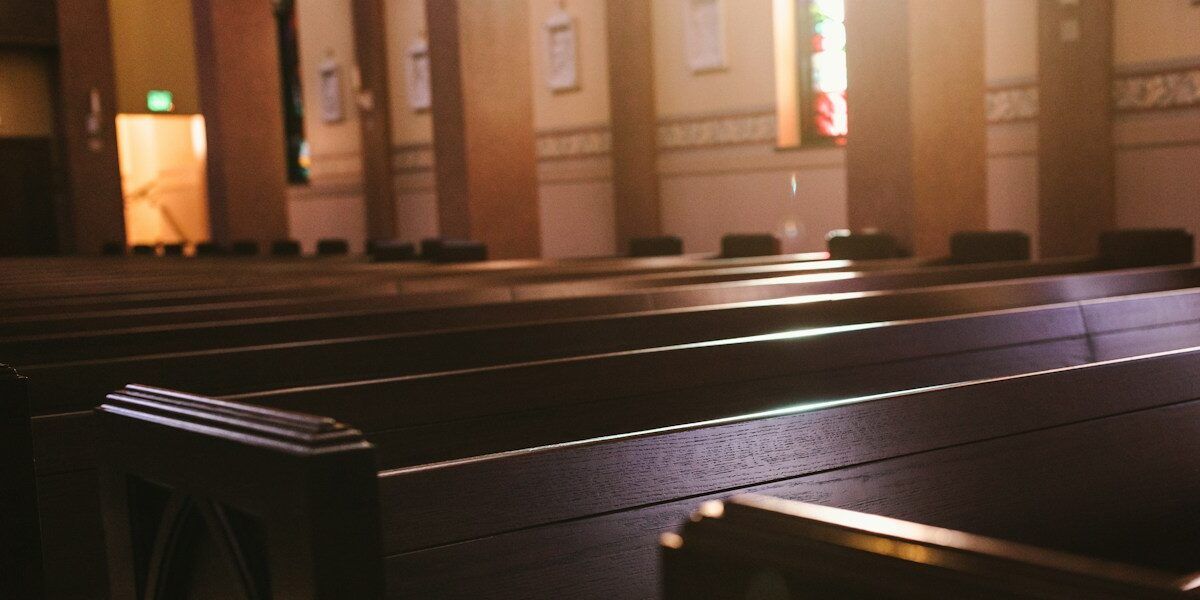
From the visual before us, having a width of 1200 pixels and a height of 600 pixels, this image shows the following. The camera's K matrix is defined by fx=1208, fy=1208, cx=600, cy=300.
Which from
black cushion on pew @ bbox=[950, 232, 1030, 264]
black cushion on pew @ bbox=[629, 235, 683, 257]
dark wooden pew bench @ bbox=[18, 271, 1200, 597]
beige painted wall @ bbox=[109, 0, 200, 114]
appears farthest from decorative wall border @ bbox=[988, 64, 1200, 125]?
beige painted wall @ bbox=[109, 0, 200, 114]

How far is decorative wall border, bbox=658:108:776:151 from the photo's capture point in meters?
9.59

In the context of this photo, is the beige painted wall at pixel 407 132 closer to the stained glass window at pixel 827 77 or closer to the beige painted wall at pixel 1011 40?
the stained glass window at pixel 827 77

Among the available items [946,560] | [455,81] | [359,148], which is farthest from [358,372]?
[359,148]

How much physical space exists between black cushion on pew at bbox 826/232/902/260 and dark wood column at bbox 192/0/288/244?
22.8 ft

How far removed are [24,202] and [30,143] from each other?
75 centimetres

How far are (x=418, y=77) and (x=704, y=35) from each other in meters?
4.06

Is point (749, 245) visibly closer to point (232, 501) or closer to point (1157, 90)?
point (1157, 90)

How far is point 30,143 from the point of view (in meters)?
14.5

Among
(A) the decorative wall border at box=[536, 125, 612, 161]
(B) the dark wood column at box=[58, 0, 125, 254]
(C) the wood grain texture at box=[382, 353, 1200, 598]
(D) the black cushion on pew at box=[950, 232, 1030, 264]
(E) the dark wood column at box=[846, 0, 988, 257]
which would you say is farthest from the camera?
(B) the dark wood column at box=[58, 0, 125, 254]

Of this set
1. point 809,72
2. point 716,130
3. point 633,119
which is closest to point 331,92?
point 633,119

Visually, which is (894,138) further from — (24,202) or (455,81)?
(24,202)

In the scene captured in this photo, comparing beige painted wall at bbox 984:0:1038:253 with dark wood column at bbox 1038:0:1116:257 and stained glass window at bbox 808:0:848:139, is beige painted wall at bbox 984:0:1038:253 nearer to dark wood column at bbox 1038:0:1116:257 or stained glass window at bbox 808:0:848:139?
dark wood column at bbox 1038:0:1116:257

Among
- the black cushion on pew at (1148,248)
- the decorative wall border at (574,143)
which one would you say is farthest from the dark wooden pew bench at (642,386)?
the decorative wall border at (574,143)

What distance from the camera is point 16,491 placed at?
5.34ft
